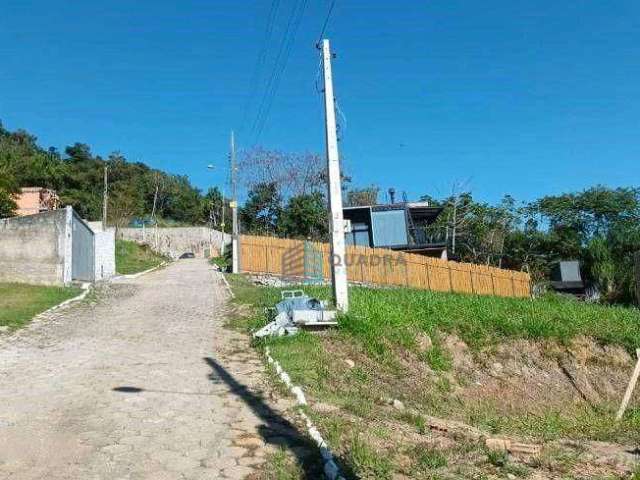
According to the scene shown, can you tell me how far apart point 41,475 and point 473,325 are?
39.2 feet

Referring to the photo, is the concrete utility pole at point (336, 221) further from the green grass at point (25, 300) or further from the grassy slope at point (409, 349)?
the green grass at point (25, 300)

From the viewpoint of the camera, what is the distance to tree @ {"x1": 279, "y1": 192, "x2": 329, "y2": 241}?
44.8 meters

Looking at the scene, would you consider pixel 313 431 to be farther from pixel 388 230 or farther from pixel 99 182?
pixel 99 182

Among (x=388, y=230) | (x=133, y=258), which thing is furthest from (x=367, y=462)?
(x=133, y=258)

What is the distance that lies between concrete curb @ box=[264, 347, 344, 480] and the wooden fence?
762 inches

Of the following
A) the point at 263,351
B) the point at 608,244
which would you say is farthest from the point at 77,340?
the point at 608,244

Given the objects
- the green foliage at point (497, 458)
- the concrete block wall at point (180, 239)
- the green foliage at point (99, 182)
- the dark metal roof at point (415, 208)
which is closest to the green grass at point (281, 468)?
the green foliage at point (497, 458)

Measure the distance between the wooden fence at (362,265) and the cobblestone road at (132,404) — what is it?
15005 millimetres

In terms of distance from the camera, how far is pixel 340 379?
9195 mm

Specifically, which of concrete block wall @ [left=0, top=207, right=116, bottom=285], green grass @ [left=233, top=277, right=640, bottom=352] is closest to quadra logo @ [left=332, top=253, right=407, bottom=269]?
green grass @ [left=233, top=277, right=640, bottom=352]

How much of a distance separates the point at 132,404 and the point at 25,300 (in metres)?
11.4

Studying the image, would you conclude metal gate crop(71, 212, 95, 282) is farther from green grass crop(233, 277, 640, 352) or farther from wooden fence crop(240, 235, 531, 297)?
wooden fence crop(240, 235, 531, 297)

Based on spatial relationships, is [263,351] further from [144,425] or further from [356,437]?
[356,437]

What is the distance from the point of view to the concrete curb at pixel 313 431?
4946 millimetres
